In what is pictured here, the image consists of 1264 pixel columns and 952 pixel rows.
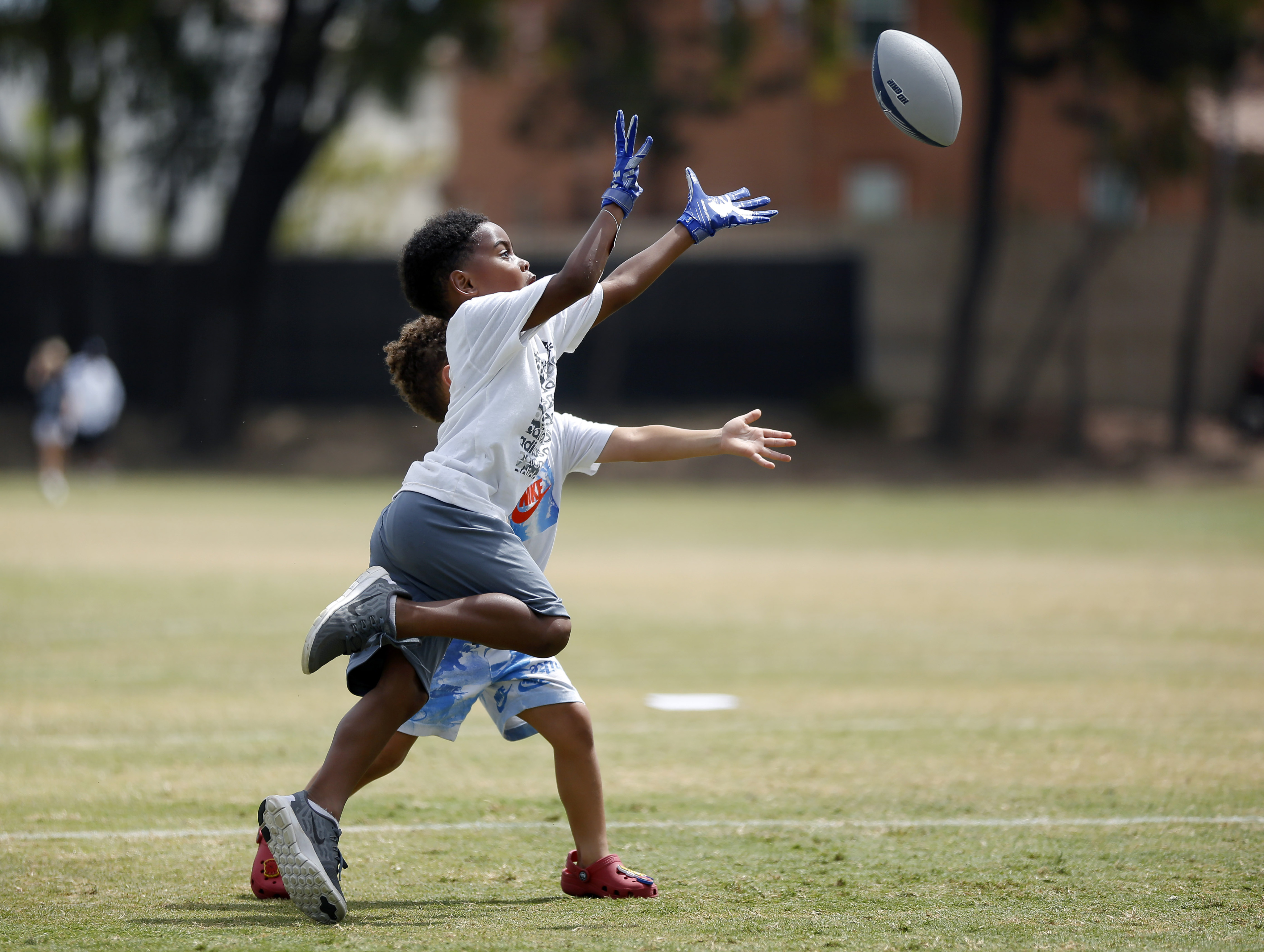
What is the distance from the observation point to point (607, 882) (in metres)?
4.50

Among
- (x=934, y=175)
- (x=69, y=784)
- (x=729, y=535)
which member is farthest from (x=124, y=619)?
(x=934, y=175)

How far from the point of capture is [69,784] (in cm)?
605

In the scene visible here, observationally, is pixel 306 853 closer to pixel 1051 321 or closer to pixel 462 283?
pixel 462 283

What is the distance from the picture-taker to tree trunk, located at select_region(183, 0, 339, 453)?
27547 mm

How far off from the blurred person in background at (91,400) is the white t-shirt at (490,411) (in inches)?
816

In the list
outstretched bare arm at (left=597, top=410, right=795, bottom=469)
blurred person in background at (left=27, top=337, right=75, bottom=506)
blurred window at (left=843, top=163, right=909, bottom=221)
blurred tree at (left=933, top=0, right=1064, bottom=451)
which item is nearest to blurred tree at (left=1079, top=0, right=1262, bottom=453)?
blurred tree at (left=933, top=0, right=1064, bottom=451)

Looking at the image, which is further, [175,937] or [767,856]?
[767,856]

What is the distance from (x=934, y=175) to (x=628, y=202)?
33967 millimetres

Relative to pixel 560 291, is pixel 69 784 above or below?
below

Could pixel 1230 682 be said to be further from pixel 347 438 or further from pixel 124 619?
pixel 347 438

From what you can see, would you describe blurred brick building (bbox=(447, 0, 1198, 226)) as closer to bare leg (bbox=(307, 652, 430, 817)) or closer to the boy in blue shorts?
the boy in blue shorts

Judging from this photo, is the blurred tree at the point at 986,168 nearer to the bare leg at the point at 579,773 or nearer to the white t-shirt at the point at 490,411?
the white t-shirt at the point at 490,411

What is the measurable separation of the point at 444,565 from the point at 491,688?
48 cm

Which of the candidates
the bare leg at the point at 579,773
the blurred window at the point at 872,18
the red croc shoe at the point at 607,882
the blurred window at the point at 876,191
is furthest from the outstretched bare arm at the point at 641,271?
the blurred window at the point at 876,191
